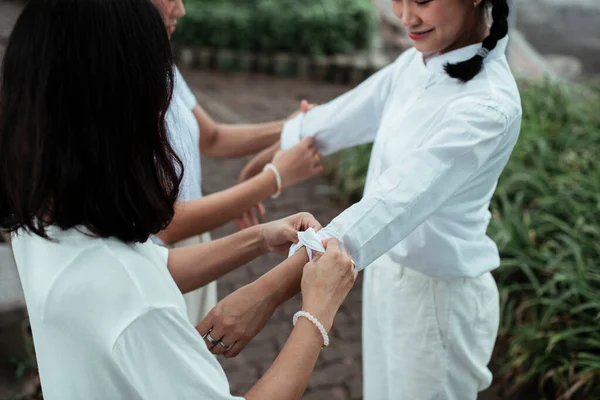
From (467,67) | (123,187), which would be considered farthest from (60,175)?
(467,67)

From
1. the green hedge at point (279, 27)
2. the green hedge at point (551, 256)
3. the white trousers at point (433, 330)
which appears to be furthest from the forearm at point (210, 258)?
the green hedge at point (279, 27)

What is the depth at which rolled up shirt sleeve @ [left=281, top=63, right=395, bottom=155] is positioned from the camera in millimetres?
2170

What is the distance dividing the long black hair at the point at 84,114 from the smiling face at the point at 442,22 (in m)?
0.80

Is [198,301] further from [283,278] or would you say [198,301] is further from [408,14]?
[408,14]

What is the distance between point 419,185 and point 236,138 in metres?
1.03

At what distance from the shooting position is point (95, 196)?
1125 millimetres

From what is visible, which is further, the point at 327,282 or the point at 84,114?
the point at 327,282

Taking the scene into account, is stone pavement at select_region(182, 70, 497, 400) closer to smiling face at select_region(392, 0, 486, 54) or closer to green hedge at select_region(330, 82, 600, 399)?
green hedge at select_region(330, 82, 600, 399)

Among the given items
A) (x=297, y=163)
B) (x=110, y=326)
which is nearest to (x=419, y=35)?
(x=297, y=163)

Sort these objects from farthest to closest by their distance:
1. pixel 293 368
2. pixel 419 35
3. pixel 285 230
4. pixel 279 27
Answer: pixel 279 27 < pixel 419 35 < pixel 285 230 < pixel 293 368

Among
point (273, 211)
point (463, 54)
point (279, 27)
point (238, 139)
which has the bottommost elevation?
point (273, 211)

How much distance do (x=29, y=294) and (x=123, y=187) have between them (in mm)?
247

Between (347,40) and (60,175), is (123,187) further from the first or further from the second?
(347,40)

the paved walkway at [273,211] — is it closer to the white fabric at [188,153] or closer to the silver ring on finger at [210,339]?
the white fabric at [188,153]
